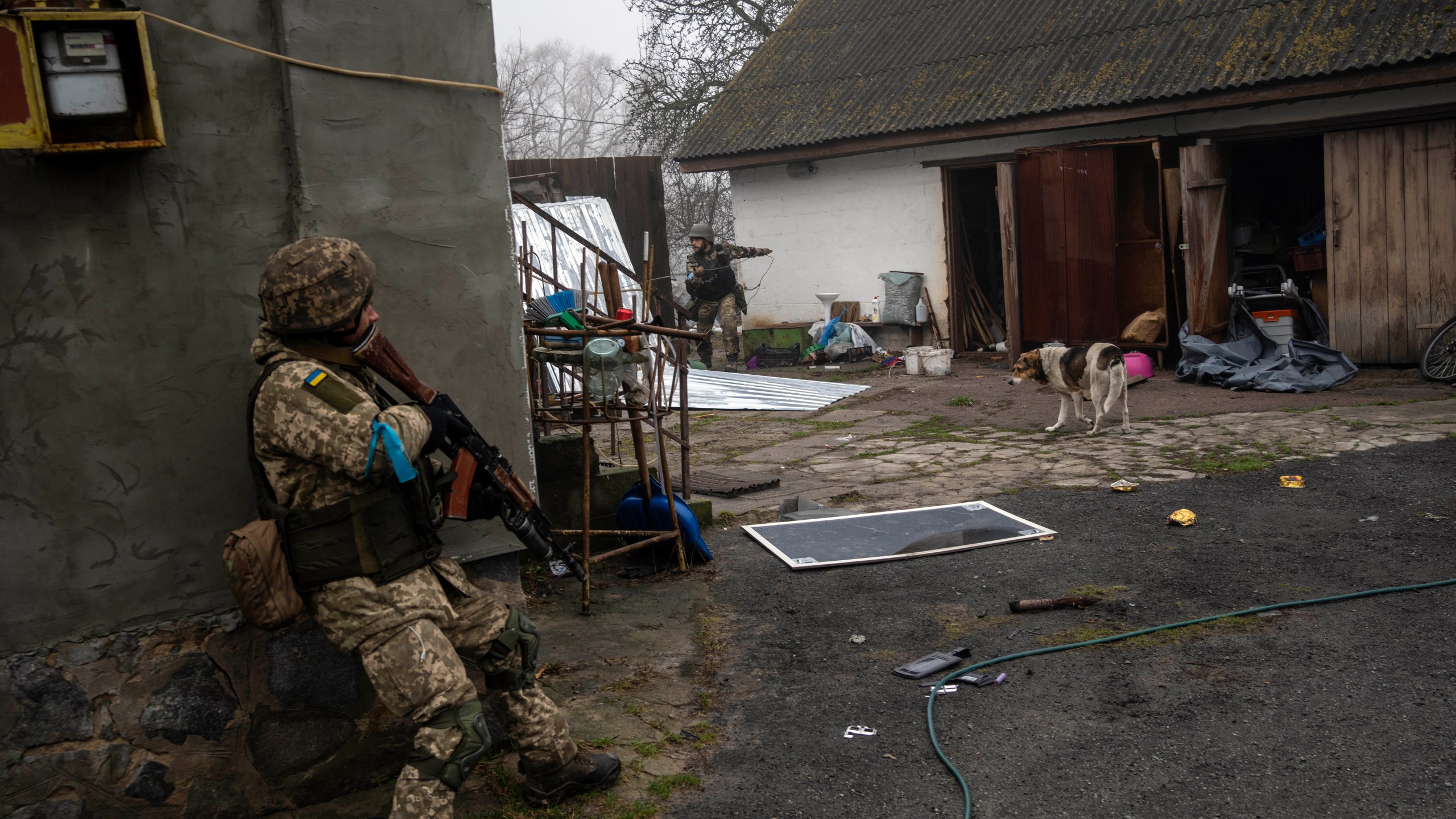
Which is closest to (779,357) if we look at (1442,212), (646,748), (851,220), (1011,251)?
(851,220)

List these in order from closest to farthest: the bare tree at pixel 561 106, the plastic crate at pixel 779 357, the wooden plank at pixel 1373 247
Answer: the wooden plank at pixel 1373 247 < the plastic crate at pixel 779 357 < the bare tree at pixel 561 106

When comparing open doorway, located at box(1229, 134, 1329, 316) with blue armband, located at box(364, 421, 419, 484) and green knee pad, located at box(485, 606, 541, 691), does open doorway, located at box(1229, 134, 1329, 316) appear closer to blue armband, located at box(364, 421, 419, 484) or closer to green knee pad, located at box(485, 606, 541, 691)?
green knee pad, located at box(485, 606, 541, 691)

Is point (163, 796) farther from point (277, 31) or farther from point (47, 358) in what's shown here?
point (277, 31)

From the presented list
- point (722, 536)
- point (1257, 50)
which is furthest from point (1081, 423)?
point (1257, 50)

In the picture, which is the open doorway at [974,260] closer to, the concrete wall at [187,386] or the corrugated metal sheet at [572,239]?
the corrugated metal sheet at [572,239]

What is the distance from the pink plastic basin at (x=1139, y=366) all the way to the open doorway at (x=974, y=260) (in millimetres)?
2077

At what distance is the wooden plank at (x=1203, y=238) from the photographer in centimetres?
1090

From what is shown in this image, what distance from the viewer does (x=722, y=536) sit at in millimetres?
5914

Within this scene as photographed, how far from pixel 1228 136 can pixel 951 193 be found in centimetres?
345

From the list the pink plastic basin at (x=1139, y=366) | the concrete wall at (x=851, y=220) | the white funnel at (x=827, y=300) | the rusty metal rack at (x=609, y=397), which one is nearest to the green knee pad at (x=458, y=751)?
the rusty metal rack at (x=609, y=397)

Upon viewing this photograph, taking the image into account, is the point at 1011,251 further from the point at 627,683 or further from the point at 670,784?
the point at 670,784

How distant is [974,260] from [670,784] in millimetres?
14141

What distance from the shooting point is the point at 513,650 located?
312 centimetres

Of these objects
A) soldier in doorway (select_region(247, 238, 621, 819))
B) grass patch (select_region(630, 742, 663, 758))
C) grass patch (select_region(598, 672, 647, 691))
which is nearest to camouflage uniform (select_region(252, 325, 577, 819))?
soldier in doorway (select_region(247, 238, 621, 819))
